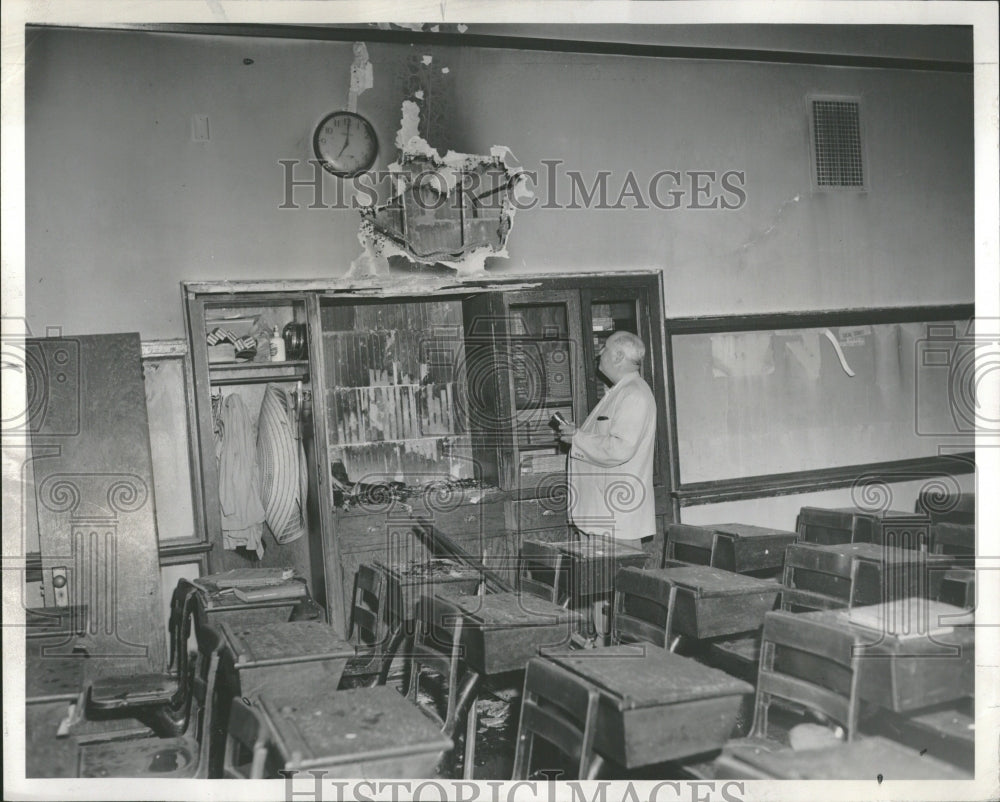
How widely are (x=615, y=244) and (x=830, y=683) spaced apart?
350cm

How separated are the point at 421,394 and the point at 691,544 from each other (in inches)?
87.6

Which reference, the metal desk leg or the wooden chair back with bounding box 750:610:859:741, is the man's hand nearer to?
the metal desk leg

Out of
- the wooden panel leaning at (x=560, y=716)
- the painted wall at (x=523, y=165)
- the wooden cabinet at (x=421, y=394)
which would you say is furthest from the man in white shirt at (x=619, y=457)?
the wooden panel leaning at (x=560, y=716)

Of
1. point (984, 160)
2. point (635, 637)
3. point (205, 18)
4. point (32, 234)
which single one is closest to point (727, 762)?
point (635, 637)

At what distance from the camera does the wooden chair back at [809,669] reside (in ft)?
7.86

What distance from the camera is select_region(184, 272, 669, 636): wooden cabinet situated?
4801 millimetres

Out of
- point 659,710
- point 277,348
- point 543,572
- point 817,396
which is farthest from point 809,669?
point 817,396

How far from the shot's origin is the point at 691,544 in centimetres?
413

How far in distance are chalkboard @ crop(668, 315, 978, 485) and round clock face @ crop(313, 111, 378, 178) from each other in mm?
2268

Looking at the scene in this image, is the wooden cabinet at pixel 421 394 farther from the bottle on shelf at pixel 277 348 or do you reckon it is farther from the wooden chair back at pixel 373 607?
the wooden chair back at pixel 373 607

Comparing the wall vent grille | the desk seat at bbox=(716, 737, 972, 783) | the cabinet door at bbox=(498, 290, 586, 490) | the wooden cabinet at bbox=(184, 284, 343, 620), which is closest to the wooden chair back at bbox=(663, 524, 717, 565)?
the cabinet door at bbox=(498, 290, 586, 490)

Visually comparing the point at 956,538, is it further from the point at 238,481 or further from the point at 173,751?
the point at 238,481

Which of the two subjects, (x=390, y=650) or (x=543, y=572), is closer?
(x=390, y=650)

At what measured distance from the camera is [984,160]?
3.33 m
